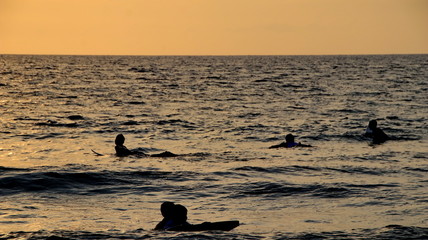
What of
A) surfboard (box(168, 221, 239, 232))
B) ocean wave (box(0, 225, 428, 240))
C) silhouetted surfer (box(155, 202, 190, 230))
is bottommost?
ocean wave (box(0, 225, 428, 240))

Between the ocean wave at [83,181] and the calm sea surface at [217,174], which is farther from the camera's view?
the ocean wave at [83,181]

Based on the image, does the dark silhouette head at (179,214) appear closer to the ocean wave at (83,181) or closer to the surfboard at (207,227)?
the surfboard at (207,227)

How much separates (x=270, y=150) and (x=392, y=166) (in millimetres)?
5956

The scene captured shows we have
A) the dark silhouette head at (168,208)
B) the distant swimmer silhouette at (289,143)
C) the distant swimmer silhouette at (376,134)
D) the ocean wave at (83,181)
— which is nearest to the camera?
the dark silhouette head at (168,208)

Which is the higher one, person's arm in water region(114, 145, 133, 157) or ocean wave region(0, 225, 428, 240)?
person's arm in water region(114, 145, 133, 157)

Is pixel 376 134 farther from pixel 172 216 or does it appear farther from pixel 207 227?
pixel 172 216

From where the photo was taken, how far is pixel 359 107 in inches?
1871

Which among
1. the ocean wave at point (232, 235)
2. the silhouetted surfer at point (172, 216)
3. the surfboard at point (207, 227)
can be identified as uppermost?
the silhouetted surfer at point (172, 216)

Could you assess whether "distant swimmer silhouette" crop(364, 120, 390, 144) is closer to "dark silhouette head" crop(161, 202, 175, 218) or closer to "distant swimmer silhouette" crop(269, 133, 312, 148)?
"distant swimmer silhouette" crop(269, 133, 312, 148)

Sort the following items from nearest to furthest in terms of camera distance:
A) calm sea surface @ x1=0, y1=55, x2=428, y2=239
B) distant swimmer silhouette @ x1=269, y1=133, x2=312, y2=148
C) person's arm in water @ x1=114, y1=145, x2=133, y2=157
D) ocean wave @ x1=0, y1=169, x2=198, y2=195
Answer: calm sea surface @ x1=0, y1=55, x2=428, y2=239, ocean wave @ x1=0, y1=169, x2=198, y2=195, person's arm in water @ x1=114, y1=145, x2=133, y2=157, distant swimmer silhouette @ x1=269, y1=133, x2=312, y2=148

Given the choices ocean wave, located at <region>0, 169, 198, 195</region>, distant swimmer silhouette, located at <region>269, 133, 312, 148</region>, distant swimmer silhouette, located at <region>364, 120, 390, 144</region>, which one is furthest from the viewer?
distant swimmer silhouette, located at <region>364, 120, 390, 144</region>

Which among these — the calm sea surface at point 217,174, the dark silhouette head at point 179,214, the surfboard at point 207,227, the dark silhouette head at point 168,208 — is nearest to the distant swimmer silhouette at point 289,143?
the calm sea surface at point 217,174

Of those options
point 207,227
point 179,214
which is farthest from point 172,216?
point 207,227

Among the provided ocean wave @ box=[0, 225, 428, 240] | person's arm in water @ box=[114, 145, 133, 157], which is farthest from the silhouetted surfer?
person's arm in water @ box=[114, 145, 133, 157]
